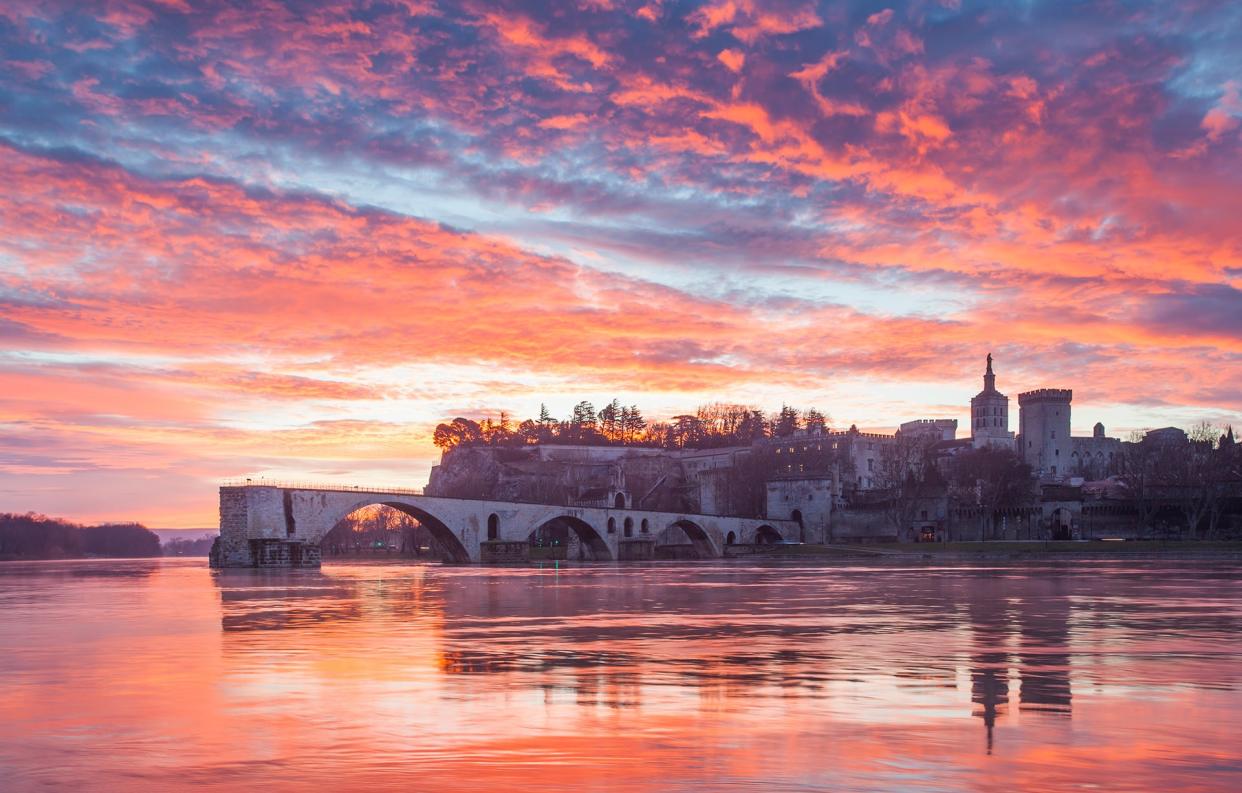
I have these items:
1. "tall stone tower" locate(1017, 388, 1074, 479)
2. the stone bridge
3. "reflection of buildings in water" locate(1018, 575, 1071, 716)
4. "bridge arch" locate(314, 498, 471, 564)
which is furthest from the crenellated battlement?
"reflection of buildings in water" locate(1018, 575, 1071, 716)

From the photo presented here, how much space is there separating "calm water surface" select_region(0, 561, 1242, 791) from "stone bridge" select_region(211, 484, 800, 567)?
48.7 m

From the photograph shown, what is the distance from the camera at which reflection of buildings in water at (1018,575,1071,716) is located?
45.1 ft

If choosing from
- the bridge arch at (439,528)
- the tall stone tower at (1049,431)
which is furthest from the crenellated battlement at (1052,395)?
the bridge arch at (439,528)

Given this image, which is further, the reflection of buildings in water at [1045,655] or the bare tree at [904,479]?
the bare tree at [904,479]

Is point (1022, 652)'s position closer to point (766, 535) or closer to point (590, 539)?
point (590, 539)

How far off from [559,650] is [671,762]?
9.79 m

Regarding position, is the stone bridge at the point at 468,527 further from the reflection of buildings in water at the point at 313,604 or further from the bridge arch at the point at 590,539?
the reflection of buildings in water at the point at 313,604

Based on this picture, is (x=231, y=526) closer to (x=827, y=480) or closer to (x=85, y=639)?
(x=85, y=639)

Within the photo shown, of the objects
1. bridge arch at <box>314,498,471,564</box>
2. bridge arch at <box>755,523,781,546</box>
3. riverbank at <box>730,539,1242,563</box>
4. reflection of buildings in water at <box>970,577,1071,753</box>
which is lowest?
bridge arch at <box>755,523,781,546</box>

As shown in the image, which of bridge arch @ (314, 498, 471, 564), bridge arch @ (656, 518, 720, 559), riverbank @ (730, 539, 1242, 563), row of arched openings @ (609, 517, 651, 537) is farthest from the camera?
bridge arch @ (656, 518, 720, 559)

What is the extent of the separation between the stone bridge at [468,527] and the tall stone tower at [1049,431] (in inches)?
2564

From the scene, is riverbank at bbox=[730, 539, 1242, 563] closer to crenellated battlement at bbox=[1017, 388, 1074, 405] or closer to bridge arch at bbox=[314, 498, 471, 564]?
bridge arch at bbox=[314, 498, 471, 564]

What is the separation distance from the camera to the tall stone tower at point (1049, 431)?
608 ft

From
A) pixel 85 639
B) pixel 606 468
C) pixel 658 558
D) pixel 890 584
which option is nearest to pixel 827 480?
pixel 658 558
